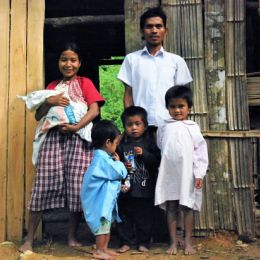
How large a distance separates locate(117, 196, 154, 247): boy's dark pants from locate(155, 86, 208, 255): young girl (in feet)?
0.74

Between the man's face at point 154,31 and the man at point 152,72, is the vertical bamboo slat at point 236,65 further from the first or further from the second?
the man's face at point 154,31

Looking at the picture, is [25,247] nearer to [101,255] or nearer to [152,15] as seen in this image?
[101,255]

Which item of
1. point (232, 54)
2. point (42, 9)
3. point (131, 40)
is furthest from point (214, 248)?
point (42, 9)

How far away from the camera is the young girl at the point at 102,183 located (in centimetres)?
381

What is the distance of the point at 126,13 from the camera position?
4.70 m

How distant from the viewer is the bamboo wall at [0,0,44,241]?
4590 mm

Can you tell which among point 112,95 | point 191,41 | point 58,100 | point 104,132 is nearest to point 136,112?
point 104,132

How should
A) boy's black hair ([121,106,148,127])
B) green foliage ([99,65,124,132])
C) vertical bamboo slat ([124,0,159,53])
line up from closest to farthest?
boy's black hair ([121,106,148,127]) → vertical bamboo slat ([124,0,159,53]) → green foliage ([99,65,124,132])

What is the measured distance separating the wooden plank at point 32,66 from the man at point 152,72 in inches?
34.6

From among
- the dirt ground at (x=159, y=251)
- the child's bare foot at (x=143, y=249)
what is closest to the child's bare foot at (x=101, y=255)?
the dirt ground at (x=159, y=251)

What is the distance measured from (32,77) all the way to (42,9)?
69 cm

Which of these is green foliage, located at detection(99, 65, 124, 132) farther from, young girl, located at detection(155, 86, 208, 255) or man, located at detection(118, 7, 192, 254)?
young girl, located at detection(155, 86, 208, 255)

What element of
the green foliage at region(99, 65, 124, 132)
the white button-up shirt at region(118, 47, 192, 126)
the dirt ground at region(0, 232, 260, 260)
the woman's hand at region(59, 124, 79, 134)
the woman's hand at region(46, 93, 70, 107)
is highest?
the green foliage at region(99, 65, 124, 132)

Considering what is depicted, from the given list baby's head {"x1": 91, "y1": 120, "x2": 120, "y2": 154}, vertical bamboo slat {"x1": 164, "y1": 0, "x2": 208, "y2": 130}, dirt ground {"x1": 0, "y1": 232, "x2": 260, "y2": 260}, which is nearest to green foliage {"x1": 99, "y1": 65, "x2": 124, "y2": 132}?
vertical bamboo slat {"x1": 164, "y1": 0, "x2": 208, "y2": 130}
